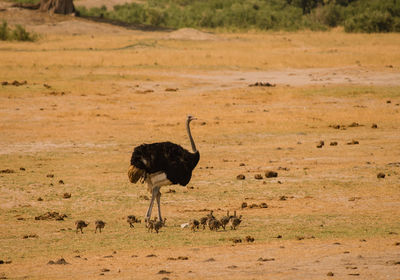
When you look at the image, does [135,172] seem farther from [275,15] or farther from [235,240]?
[275,15]

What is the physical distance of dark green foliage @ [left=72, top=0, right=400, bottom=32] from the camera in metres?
53.7

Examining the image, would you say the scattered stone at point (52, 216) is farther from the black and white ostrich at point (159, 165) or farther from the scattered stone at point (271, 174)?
the scattered stone at point (271, 174)

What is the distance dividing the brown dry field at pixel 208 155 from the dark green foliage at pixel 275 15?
944 cm

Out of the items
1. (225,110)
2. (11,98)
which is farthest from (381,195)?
(11,98)

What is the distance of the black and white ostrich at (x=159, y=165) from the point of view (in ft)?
39.2

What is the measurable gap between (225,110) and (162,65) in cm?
1056

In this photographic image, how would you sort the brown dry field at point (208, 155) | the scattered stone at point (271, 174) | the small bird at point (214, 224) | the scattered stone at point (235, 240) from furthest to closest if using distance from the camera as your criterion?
1. the scattered stone at point (271, 174)
2. the small bird at point (214, 224)
3. the scattered stone at point (235, 240)
4. the brown dry field at point (208, 155)

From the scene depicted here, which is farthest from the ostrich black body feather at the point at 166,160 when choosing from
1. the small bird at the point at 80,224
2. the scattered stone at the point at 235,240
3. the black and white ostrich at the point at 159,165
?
the scattered stone at the point at 235,240

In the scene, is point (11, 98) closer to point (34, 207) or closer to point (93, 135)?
point (93, 135)

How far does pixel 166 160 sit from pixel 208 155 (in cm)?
726

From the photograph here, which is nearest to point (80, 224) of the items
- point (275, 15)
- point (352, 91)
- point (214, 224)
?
point (214, 224)

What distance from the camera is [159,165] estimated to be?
12031 mm

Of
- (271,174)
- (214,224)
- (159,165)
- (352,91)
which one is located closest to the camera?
(214,224)

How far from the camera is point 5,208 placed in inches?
548
